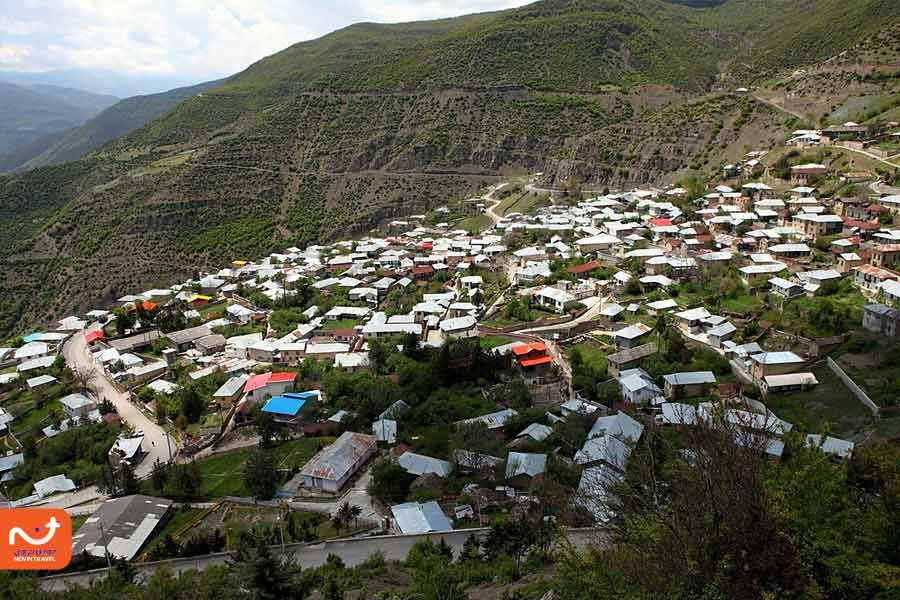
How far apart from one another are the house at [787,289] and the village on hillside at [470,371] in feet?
0.30

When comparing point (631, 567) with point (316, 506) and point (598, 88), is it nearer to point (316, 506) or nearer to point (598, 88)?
point (316, 506)

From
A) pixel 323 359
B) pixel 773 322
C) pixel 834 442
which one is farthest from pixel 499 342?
pixel 834 442

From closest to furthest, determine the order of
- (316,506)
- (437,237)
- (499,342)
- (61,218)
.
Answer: (316,506)
(499,342)
(437,237)
(61,218)

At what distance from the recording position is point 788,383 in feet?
72.5

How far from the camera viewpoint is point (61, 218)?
68.9 meters

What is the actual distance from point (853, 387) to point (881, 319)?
4651mm

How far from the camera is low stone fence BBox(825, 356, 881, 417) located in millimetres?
19562

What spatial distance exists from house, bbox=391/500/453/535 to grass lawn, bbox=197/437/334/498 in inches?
214

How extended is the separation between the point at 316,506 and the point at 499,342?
12815 mm

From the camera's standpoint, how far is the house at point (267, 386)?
27.7 metres

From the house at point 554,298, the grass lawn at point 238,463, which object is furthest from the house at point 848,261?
the grass lawn at point 238,463

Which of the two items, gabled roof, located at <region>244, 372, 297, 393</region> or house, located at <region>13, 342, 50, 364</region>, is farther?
house, located at <region>13, 342, 50, 364</region>

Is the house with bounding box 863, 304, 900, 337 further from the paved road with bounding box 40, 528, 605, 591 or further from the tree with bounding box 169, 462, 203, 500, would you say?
the tree with bounding box 169, 462, 203, 500

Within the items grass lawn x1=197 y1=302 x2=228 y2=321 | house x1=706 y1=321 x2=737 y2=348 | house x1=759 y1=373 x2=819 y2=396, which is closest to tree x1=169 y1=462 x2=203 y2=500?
house x1=759 y1=373 x2=819 y2=396
